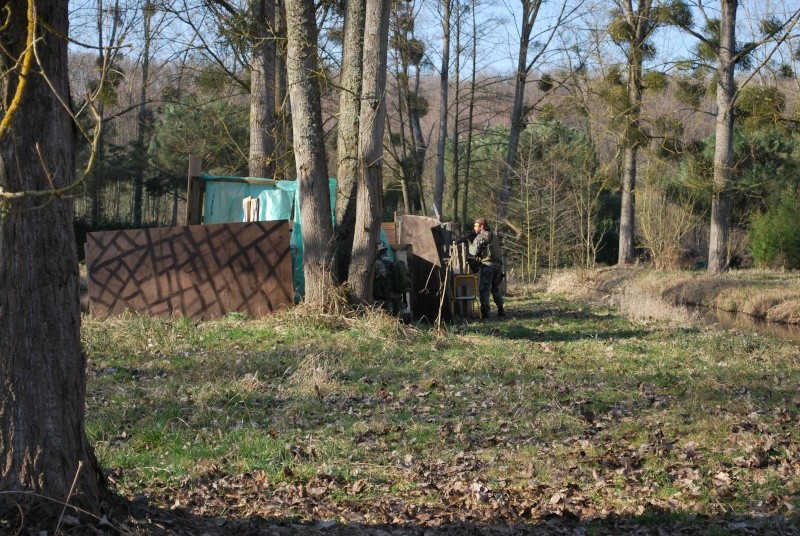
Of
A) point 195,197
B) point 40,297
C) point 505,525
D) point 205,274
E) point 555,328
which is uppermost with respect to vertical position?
point 195,197

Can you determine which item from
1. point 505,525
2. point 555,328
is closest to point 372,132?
point 555,328

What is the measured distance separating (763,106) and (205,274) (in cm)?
1595

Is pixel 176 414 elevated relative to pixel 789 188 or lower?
lower

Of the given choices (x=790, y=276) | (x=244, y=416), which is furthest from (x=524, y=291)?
(x=244, y=416)

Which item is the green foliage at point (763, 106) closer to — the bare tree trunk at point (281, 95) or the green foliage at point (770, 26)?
the green foliage at point (770, 26)

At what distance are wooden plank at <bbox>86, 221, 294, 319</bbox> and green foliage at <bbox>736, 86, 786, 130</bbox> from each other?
14.7 m

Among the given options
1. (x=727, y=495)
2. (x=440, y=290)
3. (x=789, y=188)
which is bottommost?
(x=727, y=495)

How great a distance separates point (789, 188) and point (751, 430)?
1059 inches

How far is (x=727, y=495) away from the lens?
662cm

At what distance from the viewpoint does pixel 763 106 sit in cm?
2361

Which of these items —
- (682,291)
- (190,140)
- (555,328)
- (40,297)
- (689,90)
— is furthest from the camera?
(190,140)

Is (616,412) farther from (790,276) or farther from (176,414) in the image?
(790,276)

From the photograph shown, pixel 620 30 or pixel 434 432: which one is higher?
pixel 620 30

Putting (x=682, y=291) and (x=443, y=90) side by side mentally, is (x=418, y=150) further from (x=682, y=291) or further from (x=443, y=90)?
(x=682, y=291)
